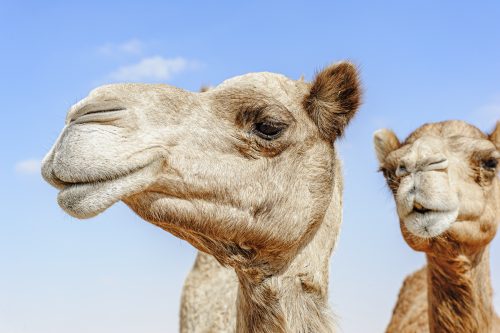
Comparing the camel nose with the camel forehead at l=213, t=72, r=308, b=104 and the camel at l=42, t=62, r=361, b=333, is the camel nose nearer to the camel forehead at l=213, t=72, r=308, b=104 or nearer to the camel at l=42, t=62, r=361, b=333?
the camel at l=42, t=62, r=361, b=333

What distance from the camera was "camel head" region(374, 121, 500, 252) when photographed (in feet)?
22.2

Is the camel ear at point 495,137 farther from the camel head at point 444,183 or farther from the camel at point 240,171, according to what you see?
the camel at point 240,171

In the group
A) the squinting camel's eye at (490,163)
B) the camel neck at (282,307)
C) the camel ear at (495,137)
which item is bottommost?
the camel neck at (282,307)

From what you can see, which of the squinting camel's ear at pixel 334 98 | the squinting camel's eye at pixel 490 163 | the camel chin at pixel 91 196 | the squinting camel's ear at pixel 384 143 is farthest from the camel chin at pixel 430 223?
the camel chin at pixel 91 196

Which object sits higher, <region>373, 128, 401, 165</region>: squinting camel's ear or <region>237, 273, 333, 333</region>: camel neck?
<region>373, 128, 401, 165</region>: squinting camel's ear

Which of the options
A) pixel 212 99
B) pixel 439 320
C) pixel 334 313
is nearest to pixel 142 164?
pixel 212 99

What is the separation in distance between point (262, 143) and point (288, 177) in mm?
265

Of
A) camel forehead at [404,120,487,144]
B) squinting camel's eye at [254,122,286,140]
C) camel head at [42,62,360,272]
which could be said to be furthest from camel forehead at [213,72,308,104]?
camel forehead at [404,120,487,144]

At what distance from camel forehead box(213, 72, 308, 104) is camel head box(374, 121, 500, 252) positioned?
2.50 m

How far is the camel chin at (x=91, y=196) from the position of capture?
11.7 feet

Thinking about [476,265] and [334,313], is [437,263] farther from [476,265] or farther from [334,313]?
[334,313]

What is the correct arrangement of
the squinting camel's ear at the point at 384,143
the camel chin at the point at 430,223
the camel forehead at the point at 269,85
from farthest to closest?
the squinting camel's ear at the point at 384,143
the camel chin at the point at 430,223
the camel forehead at the point at 269,85

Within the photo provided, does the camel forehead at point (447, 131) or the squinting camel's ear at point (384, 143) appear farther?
the squinting camel's ear at point (384, 143)

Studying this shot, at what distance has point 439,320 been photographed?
733 cm
